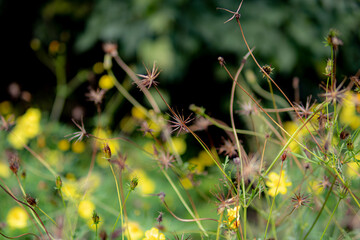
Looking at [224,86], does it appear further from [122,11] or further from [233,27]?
[122,11]

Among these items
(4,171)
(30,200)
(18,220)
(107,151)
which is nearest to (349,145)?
(107,151)

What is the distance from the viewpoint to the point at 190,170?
2.44 feet

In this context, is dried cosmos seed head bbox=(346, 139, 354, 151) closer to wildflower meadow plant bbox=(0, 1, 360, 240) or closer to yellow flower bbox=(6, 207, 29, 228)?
wildflower meadow plant bbox=(0, 1, 360, 240)

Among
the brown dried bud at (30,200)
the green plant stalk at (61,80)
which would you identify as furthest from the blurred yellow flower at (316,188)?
the green plant stalk at (61,80)

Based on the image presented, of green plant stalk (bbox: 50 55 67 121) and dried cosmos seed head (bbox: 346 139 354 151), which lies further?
green plant stalk (bbox: 50 55 67 121)

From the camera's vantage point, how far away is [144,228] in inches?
40.8

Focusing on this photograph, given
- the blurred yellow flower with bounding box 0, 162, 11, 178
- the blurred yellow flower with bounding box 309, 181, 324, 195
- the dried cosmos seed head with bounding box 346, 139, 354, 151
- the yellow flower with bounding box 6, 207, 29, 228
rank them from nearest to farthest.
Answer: the dried cosmos seed head with bounding box 346, 139, 354, 151, the blurred yellow flower with bounding box 309, 181, 324, 195, the yellow flower with bounding box 6, 207, 29, 228, the blurred yellow flower with bounding box 0, 162, 11, 178

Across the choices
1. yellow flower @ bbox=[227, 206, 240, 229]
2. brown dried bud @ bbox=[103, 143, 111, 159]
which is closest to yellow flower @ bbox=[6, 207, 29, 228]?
brown dried bud @ bbox=[103, 143, 111, 159]

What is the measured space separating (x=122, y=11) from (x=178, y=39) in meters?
0.45

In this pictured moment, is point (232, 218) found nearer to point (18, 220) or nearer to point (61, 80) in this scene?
point (18, 220)

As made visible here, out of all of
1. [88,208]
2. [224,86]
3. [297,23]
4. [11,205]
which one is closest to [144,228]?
[88,208]

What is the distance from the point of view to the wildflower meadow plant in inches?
24.9

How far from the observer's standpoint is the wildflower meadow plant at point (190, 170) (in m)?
0.63

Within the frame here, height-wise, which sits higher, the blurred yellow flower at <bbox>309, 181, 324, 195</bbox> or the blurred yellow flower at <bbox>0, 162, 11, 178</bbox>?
the blurred yellow flower at <bbox>309, 181, 324, 195</bbox>
